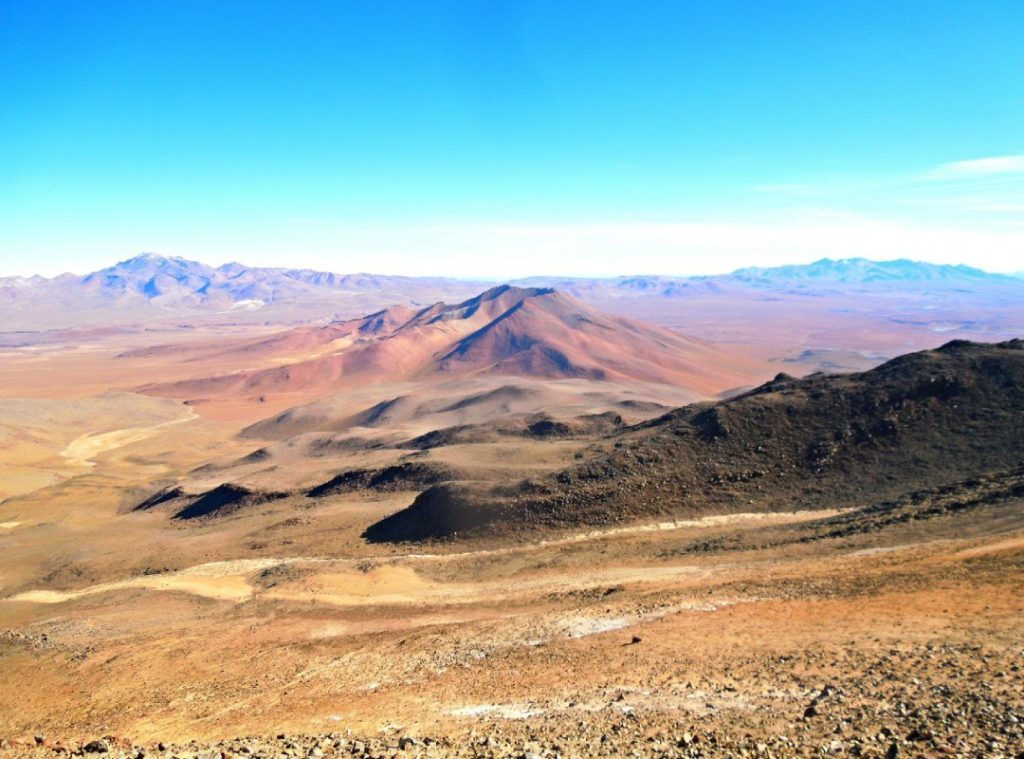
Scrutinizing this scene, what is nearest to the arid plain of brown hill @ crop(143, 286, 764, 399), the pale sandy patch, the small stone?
the small stone

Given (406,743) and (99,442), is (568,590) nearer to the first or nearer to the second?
(406,743)

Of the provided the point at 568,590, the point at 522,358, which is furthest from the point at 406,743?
the point at 522,358

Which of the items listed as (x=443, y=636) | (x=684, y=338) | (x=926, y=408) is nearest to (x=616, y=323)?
(x=684, y=338)

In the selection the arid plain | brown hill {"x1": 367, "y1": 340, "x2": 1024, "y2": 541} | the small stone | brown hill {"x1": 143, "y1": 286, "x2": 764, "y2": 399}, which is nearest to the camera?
the small stone

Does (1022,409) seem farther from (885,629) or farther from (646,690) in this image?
(646,690)

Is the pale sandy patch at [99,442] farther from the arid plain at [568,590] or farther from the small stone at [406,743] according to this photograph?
the small stone at [406,743]

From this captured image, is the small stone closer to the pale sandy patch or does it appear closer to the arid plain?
the arid plain
